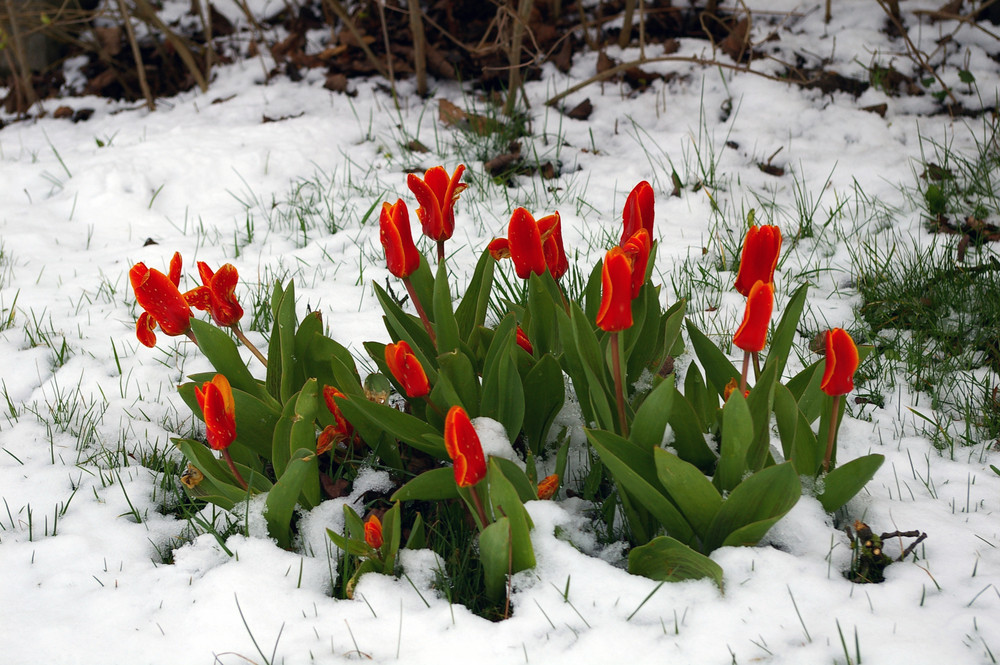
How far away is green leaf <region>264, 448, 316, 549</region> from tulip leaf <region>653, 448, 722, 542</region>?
2.03ft

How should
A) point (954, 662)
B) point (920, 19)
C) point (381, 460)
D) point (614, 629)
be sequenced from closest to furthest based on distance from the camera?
point (954, 662) < point (614, 629) < point (381, 460) < point (920, 19)

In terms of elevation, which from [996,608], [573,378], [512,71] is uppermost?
[512,71]

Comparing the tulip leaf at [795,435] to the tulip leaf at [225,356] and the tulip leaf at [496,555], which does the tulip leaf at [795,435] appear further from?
the tulip leaf at [225,356]

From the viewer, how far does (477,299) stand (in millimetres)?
1716

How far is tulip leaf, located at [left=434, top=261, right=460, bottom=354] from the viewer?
61.2 inches

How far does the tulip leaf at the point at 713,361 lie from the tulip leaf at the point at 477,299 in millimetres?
435

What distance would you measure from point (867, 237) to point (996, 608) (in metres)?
1.64

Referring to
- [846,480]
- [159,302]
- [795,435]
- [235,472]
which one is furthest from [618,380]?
[159,302]

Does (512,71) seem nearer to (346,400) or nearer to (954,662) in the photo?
(346,400)

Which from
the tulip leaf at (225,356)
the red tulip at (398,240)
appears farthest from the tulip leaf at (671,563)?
the tulip leaf at (225,356)

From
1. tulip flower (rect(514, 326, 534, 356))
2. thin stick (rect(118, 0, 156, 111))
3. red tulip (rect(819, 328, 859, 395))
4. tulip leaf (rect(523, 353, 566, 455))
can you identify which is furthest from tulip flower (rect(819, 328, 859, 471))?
thin stick (rect(118, 0, 156, 111))

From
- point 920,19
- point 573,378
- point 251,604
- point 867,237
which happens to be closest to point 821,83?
point 920,19

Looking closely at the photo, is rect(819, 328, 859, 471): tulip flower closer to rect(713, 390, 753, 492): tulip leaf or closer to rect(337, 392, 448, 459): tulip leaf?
rect(713, 390, 753, 492): tulip leaf

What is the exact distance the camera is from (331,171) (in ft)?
11.5
